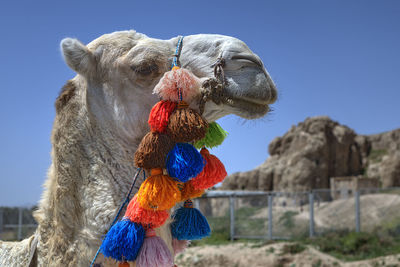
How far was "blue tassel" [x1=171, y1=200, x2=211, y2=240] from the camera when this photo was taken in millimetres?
2111

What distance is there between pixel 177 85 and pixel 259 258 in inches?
472

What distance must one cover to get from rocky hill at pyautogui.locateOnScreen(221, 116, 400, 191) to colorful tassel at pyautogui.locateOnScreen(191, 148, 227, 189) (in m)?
46.7

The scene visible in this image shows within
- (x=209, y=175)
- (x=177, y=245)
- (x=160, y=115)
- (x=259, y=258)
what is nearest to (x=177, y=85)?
(x=160, y=115)

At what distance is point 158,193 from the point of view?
1771 mm

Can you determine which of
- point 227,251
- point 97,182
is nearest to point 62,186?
point 97,182

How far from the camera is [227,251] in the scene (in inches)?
553

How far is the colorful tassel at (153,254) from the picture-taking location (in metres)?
1.76

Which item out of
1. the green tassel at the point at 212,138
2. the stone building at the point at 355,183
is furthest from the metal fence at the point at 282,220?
the stone building at the point at 355,183

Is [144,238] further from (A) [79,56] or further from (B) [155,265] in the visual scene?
(A) [79,56]

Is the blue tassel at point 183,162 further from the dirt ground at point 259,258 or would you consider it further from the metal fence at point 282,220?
the metal fence at point 282,220

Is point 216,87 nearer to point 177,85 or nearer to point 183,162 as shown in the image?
point 177,85

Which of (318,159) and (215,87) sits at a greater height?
(318,159)

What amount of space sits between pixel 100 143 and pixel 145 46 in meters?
0.57

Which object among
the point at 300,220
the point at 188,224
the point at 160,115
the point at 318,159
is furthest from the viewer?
the point at 318,159
